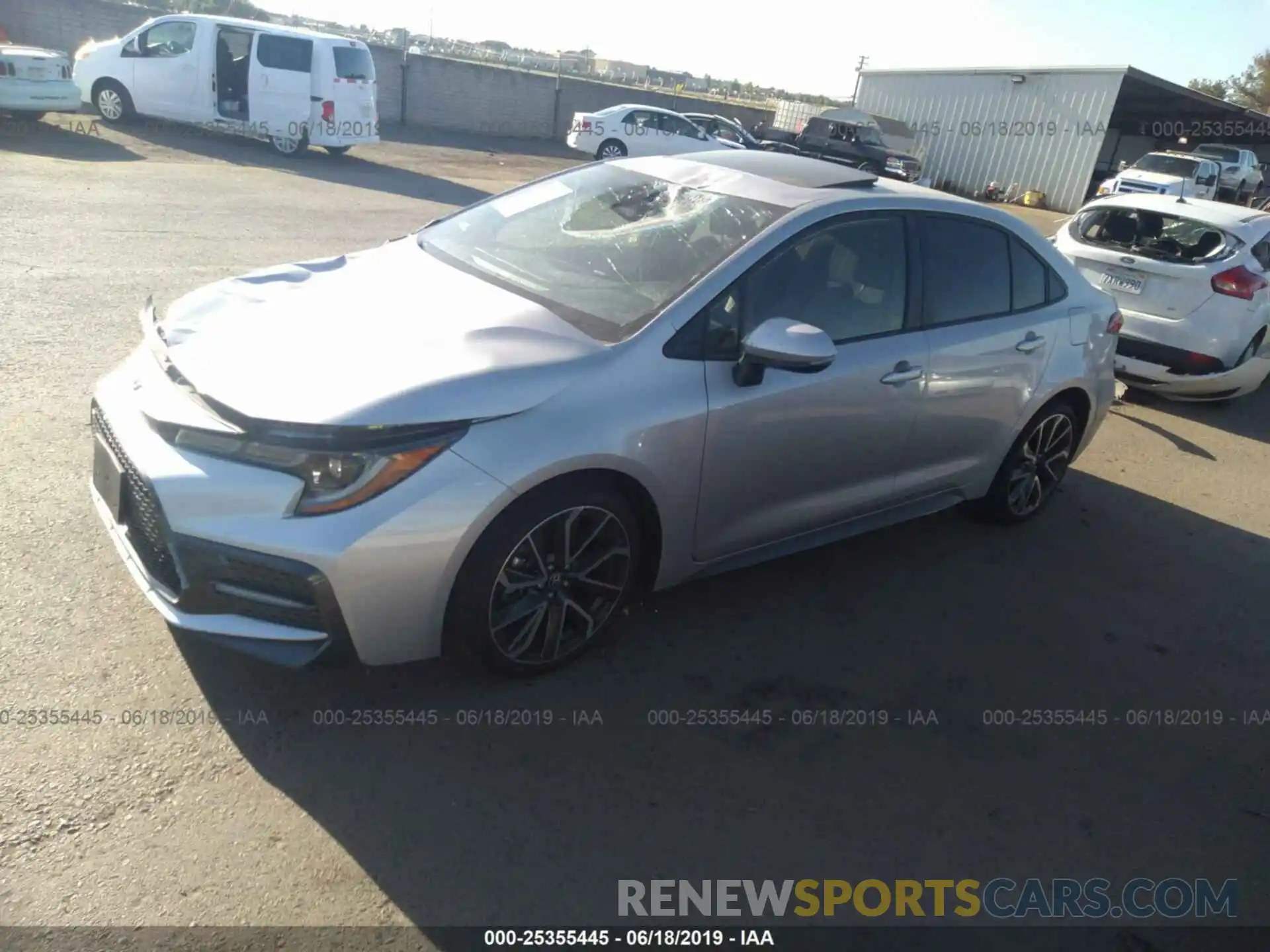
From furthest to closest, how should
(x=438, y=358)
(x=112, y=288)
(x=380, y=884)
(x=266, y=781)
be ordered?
(x=112, y=288) < (x=438, y=358) < (x=266, y=781) < (x=380, y=884)

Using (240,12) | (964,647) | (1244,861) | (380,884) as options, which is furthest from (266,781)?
(240,12)

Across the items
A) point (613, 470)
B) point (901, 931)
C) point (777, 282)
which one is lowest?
point (901, 931)

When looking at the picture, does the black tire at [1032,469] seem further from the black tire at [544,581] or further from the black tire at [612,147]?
the black tire at [612,147]

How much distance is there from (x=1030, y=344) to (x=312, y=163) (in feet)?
46.3

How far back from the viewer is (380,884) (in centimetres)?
240

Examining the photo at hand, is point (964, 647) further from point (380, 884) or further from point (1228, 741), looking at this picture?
point (380, 884)

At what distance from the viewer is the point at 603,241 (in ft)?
12.3

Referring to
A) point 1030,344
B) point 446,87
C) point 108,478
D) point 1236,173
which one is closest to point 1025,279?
point 1030,344

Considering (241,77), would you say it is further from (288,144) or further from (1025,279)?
(1025,279)

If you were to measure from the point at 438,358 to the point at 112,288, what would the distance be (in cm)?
503

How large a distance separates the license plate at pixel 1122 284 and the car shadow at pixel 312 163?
8726 mm

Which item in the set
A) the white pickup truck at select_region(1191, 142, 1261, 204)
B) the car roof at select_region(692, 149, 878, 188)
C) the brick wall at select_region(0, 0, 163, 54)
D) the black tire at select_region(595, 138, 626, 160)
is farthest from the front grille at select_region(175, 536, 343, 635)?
the white pickup truck at select_region(1191, 142, 1261, 204)

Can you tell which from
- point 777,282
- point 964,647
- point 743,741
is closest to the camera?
point 743,741

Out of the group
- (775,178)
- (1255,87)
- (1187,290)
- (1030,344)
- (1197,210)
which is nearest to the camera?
(775,178)
